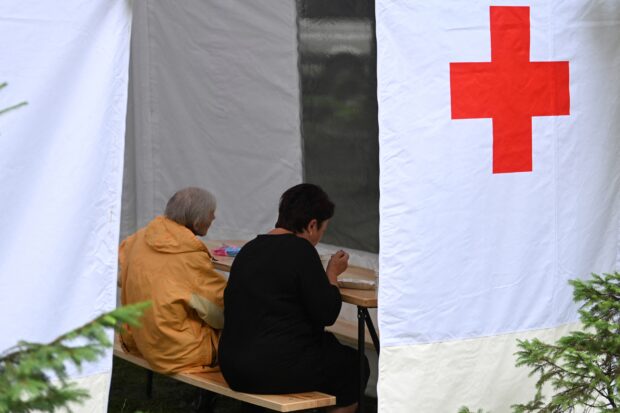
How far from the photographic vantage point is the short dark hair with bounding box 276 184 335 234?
12.1ft

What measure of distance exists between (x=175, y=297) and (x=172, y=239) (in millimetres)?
213

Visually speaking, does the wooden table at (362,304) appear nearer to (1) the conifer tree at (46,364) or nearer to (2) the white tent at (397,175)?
(2) the white tent at (397,175)

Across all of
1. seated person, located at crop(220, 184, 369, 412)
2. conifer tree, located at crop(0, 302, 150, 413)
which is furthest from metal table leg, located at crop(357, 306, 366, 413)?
conifer tree, located at crop(0, 302, 150, 413)

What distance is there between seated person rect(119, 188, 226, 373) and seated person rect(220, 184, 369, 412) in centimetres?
19

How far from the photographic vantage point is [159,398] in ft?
15.3

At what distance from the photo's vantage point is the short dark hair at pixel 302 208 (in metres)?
3.69

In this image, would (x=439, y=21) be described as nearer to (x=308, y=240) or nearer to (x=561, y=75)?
(x=561, y=75)

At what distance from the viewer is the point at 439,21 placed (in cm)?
339

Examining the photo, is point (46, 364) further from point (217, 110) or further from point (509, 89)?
point (217, 110)

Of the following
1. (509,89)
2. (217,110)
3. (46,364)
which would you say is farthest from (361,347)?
(46,364)

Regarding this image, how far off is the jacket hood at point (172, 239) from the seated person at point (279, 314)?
27 cm

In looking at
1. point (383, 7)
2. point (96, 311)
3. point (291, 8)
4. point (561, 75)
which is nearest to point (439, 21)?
point (383, 7)

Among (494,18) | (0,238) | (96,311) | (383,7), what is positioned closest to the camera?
(0,238)

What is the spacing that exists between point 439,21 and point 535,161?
60 cm
